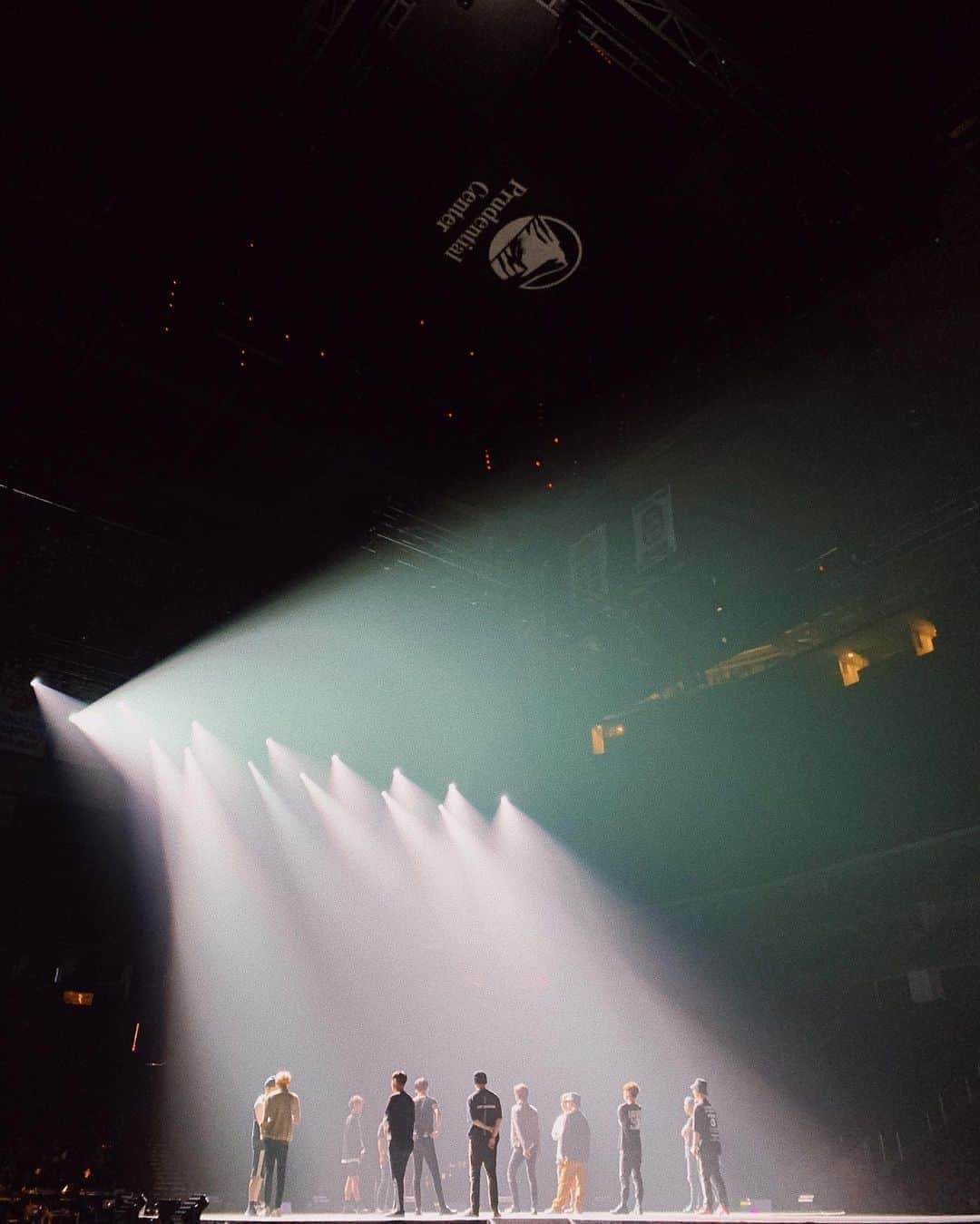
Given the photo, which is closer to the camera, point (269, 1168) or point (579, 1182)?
point (269, 1168)

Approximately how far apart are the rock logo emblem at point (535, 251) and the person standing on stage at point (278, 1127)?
7.18m

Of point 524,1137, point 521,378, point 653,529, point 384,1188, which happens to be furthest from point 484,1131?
point 521,378

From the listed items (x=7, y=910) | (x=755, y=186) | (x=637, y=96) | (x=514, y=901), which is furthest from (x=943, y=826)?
(x=7, y=910)

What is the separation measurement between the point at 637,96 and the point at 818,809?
29.3 ft

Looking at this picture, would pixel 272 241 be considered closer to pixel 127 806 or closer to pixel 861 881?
pixel 127 806

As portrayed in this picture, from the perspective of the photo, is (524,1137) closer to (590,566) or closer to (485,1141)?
(485,1141)

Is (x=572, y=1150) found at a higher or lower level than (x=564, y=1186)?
higher

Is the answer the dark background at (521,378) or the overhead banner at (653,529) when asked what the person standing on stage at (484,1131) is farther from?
the overhead banner at (653,529)

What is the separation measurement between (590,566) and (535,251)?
458cm

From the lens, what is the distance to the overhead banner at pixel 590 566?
1091 centimetres

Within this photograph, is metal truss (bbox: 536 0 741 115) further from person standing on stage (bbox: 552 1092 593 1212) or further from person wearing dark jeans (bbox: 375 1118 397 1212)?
person wearing dark jeans (bbox: 375 1118 397 1212)

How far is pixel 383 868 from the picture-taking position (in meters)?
14.7

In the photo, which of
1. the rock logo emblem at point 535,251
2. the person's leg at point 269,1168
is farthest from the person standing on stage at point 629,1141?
the rock logo emblem at point 535,251

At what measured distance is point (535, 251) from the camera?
7.19 m
